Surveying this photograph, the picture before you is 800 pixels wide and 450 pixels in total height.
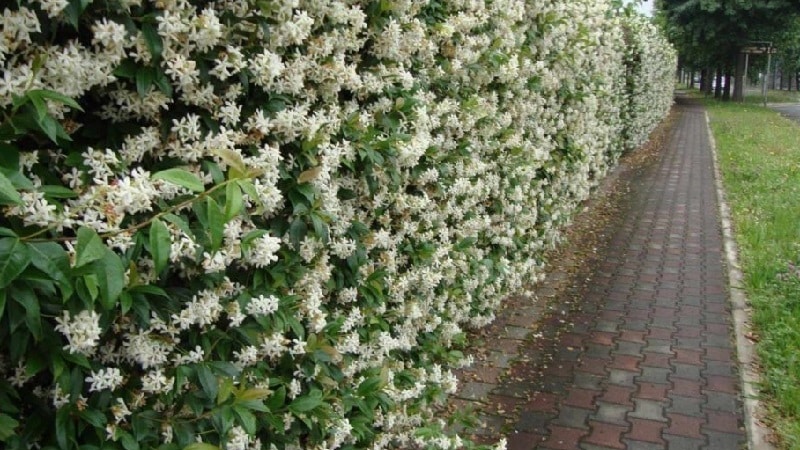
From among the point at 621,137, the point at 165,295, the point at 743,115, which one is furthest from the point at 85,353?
the point at 743,115

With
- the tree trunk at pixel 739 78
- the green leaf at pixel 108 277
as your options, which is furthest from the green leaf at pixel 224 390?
the tree trunk at pixel 739 78

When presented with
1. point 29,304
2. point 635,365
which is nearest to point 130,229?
point 29,304

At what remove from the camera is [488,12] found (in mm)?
4188

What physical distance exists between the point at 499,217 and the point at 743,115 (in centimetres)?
2742

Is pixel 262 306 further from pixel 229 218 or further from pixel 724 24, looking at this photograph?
pixel 724 24

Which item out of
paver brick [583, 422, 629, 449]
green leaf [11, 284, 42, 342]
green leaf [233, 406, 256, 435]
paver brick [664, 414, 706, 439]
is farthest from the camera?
paver brick [664, 414, 706, 439]

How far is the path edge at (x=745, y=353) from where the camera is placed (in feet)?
13.1

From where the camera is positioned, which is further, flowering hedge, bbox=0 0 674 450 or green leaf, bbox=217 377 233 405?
green leaf, bbox=217 377 233 405

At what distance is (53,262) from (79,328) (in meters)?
0.18

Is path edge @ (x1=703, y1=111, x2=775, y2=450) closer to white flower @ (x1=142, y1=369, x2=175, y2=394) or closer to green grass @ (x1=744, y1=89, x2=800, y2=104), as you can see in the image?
white flower @ (x1=142, y1=369, x2=175, y2=394)

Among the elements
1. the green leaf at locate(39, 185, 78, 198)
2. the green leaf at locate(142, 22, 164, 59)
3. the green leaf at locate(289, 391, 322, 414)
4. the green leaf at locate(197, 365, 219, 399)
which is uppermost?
the green leaf at locate(142, 22, 164, 59)

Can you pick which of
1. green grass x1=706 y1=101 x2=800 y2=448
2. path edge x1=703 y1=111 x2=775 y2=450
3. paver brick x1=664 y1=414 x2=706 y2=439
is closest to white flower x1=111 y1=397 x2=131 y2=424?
paver brick x1=664 y1=414 x2=706 y2=439

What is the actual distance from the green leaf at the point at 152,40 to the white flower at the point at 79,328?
1.98 ft

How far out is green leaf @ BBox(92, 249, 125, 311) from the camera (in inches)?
51.8
